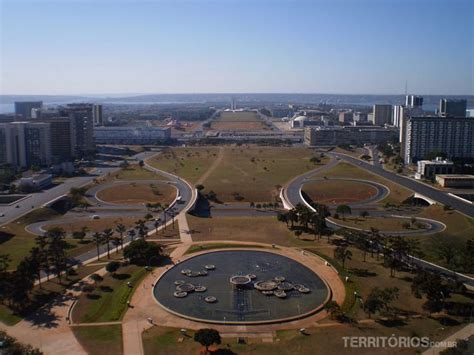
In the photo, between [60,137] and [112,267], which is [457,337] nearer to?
[112,267]

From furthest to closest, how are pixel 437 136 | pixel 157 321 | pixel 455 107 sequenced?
pixel 455 107
pixel 437 136
pixel 157 321

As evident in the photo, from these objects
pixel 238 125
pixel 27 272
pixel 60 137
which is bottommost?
pixel 27 272

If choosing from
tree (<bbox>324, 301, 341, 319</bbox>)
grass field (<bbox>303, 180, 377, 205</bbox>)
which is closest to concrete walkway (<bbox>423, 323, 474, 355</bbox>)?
tree (<bbox>324, 301, 341, 319</bbox>)

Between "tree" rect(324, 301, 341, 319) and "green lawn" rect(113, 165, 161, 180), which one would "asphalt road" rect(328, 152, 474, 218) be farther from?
"green lawn" rect(113, 165, 161, 180)

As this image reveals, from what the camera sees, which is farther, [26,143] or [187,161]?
[187,161]

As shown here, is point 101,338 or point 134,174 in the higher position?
point 134,174

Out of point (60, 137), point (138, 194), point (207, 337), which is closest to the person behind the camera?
point (207, 337)

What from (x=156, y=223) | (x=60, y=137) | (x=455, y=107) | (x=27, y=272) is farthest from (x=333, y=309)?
(x=455, y=107)
